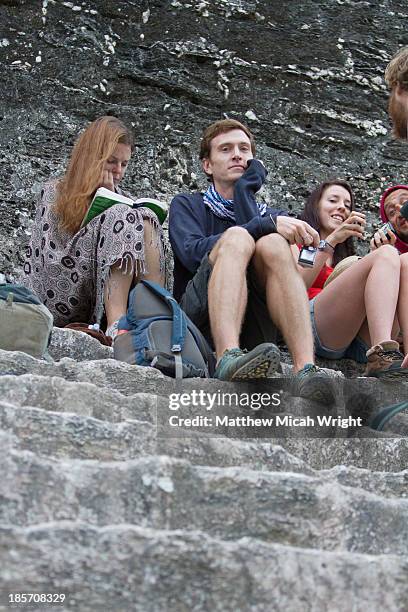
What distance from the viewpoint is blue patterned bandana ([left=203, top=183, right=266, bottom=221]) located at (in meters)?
5.07

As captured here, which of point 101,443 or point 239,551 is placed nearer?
point 239,551

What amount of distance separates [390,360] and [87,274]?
148cm

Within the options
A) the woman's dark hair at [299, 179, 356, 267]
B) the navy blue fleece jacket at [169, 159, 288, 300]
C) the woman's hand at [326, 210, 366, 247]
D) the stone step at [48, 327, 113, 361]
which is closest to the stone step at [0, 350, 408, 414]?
the stone step at [48, 327, 113, 361]

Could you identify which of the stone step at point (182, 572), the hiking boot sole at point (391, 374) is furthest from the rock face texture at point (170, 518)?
the hiking boot sole at point (391, 374)

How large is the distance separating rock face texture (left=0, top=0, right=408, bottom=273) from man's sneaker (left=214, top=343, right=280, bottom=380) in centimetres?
306

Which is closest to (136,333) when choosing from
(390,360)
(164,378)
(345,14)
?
(164,378)

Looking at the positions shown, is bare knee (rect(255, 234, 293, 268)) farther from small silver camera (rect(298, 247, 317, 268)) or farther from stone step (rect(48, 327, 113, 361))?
stone step (rect(48, 327, 113, 361))

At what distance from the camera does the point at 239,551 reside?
6.63 ft

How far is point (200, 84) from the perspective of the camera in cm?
702

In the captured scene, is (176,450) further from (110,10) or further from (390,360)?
(110,10)

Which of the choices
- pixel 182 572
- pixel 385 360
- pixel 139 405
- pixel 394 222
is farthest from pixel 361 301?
pixel 182 572

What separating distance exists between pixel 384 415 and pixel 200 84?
385 centimetres

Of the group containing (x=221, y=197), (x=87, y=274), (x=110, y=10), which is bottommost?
(x=87, y=274)

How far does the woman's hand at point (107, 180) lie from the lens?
16.9 ft
